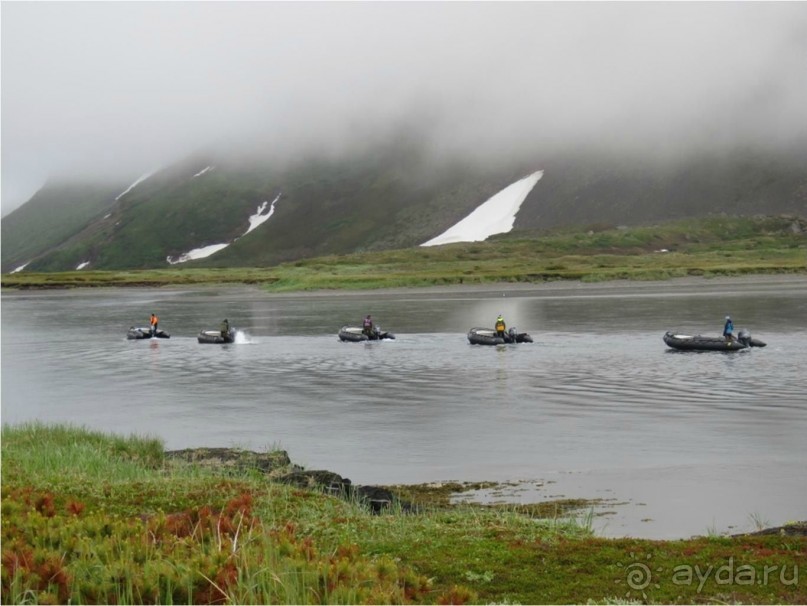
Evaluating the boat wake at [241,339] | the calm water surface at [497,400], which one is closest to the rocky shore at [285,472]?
the calm water surface at [497,400]

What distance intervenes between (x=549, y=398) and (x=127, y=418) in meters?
16.3

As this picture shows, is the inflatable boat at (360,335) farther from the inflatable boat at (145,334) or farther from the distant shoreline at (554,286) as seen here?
the distant shoreline at (554,286)

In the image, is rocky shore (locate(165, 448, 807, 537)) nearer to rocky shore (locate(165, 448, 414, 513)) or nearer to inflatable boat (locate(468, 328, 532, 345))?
rocky shore (locate(165, 448, 414, 513))

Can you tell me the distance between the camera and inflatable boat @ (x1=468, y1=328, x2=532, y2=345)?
57625mm

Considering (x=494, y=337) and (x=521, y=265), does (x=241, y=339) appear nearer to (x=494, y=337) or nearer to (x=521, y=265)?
(x=494, y=337)

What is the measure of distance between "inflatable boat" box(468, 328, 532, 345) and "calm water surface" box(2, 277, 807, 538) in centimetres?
→ 118

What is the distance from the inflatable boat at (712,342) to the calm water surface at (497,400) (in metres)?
0.78

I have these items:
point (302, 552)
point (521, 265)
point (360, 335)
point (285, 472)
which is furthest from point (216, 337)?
point (521, 265)

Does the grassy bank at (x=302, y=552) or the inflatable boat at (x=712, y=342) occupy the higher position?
the inflatable boat at (x=712, y=342)

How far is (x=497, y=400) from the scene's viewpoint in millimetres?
37594

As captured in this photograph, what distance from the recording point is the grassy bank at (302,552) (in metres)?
10.6

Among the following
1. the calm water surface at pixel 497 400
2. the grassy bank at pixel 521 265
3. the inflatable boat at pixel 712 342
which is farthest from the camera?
the grassy bank at pixel 521 265

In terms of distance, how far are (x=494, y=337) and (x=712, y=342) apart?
12.8 meters

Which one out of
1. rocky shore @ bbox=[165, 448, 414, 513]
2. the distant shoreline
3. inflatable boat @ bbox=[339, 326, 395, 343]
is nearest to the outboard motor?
inflatable boat @ bbox=[339, 326, 395, 343]
